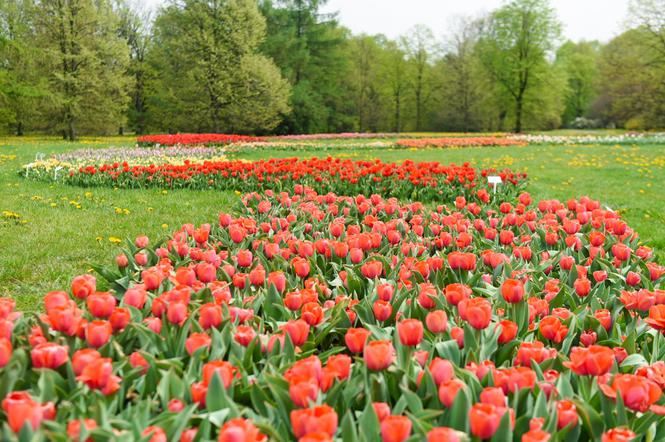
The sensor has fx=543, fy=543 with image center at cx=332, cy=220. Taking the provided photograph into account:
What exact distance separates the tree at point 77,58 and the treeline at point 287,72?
3.0 inches

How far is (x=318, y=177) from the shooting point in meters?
8.17

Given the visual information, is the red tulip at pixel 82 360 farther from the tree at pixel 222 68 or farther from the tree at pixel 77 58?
the tree at pixel 222 68

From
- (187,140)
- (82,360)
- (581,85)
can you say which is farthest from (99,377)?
(581,85)

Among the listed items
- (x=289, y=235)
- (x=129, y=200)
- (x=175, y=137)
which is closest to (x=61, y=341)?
(x=289, y=235)

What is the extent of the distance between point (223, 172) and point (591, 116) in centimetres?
5941

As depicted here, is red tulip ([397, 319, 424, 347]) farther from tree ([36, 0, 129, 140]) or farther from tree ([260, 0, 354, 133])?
tree ([260, 0, 354, 133])

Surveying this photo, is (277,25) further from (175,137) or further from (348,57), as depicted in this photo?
(175,137)

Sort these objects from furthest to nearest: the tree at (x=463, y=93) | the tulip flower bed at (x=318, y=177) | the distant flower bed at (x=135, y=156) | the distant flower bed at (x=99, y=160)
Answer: the tree at (x=463, y=93) < the distant flower bed at (x=135, y=156) < the distant flower bed at (x=99, y=160) < the tulip flower bed at (x=318, y=177)

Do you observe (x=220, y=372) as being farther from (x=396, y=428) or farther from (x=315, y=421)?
(x=396, y=428)

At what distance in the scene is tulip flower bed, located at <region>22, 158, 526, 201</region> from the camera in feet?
26.5

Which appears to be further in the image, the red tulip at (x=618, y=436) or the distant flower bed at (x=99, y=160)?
the distant flower bed at (x=99, y=160)

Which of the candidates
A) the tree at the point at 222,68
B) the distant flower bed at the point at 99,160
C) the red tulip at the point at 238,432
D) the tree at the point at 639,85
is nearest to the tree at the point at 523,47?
the tree at the point at 639,85

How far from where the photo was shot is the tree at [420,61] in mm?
50344

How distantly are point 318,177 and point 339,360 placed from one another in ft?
21.9
